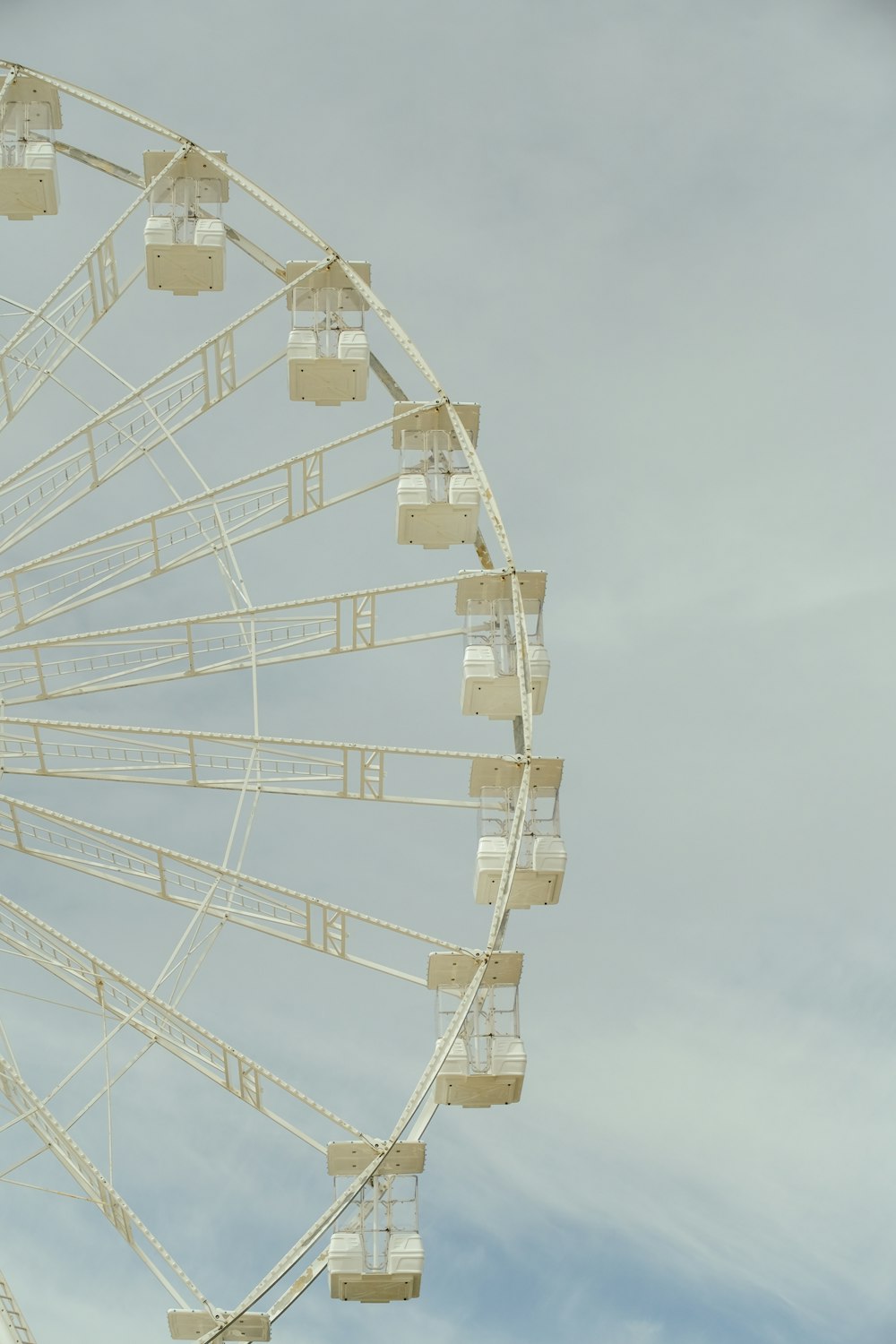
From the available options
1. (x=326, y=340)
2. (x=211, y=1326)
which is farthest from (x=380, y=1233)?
(x=326, y=340)

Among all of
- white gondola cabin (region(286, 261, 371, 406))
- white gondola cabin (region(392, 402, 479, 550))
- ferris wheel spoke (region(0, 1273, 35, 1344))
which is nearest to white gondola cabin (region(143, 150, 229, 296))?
white gondola cabin (region(286, 261, 371, 406))

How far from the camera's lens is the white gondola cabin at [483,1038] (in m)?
27.3

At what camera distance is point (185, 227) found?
32062mm

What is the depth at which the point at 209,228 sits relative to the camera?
104 feet

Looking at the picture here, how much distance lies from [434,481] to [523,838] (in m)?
5.81

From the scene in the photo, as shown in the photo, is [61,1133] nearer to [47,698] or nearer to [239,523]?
[47,698]

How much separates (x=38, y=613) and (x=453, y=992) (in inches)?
307

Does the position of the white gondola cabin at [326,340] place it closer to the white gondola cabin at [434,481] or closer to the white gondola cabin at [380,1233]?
the white gondola cabin at [434,481]

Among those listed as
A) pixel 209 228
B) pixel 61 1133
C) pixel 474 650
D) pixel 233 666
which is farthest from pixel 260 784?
pixel 209 228

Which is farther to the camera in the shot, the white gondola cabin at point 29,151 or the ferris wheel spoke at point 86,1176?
the white gondola cabin at point 29,151

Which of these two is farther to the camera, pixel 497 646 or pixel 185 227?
pixel 185 227

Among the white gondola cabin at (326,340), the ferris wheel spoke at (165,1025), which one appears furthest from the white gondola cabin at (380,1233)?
the white gondola cabin at (326,340)

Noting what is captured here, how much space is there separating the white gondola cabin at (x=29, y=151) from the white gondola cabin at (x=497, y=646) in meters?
9.40

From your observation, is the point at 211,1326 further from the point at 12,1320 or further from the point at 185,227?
the point at 185,227
